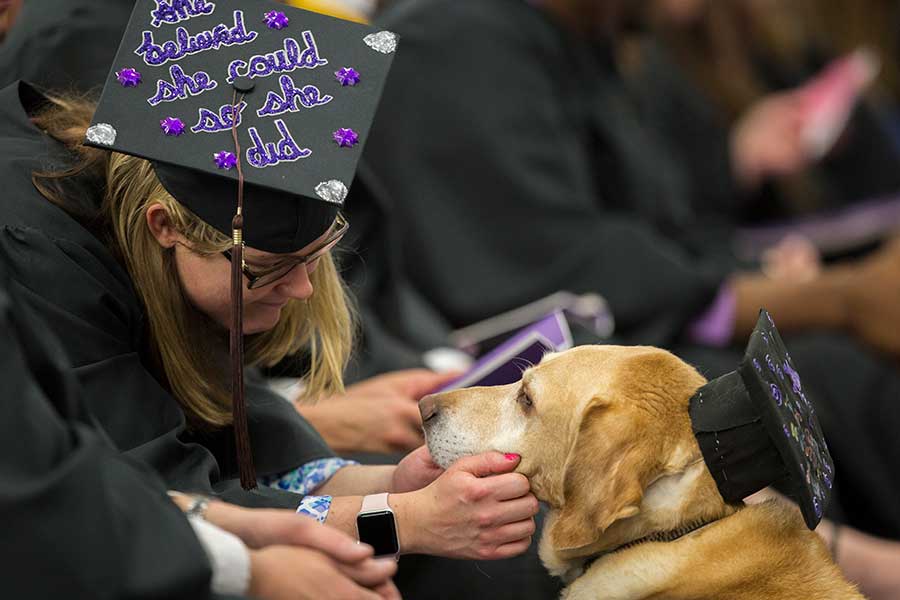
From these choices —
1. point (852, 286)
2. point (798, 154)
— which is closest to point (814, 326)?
point (852, 286)

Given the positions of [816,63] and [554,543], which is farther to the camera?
[816,63]

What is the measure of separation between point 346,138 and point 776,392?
769mm

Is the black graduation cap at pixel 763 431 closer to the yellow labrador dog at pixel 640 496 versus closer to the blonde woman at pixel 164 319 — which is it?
the yellow labrador dog at pixel 640 496

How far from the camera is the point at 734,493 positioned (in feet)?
6.23

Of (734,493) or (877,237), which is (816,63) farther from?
(734,493)

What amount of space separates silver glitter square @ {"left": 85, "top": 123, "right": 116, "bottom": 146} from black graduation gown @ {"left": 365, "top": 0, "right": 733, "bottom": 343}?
1.93 meters

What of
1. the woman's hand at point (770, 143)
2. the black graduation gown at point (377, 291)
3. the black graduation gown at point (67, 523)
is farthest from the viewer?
the woman's hand at point (770, 143)

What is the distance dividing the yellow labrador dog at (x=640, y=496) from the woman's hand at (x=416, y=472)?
2 cm

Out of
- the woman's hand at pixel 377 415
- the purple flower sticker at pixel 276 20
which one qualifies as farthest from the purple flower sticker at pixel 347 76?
the woman's hand at pixel 377 415

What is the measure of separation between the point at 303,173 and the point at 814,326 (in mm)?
2504

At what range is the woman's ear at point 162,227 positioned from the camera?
1.91 meters

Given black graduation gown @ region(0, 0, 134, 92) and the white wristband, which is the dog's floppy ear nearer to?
the white wristband

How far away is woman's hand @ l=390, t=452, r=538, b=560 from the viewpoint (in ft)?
6.04

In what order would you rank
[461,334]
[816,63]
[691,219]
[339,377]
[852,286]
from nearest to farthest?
1. [339,377]
2. [461,334]
3. [852,286]
4. [691,219]
5. [816,63]
